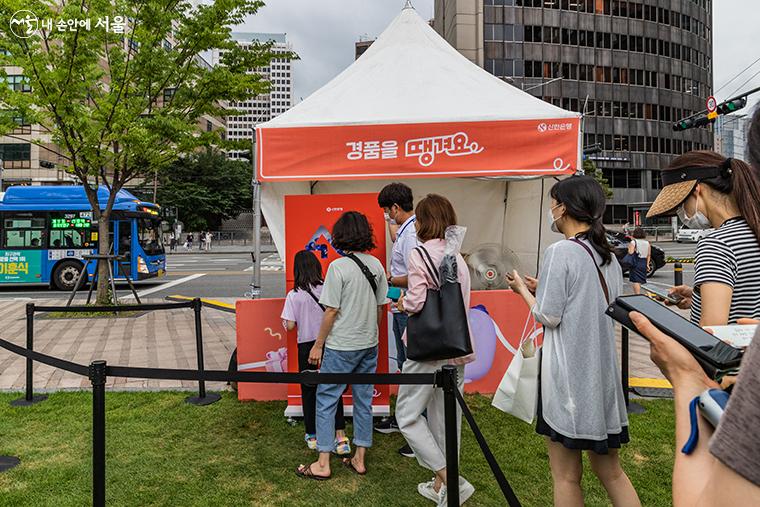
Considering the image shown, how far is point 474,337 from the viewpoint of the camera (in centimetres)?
502

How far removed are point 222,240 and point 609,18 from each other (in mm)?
47154

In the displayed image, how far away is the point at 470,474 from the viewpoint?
352 cm

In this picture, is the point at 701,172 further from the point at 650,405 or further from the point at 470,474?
the point at 650,405

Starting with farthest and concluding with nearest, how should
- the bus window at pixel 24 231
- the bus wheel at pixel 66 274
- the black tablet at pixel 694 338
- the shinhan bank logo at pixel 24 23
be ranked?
the bus wheel at pixel 66 274 < the bus window at pixel 24 231 < the shinhan bank logo at pixel 24 23 < the black tablet at pixel 694 338

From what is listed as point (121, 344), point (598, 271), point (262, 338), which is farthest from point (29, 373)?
point (598, 271)

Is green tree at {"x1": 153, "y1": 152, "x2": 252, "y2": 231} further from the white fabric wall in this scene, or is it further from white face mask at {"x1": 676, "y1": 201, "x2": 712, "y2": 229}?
white face mask at {"x1": 676, "y1": 201, "x2": 712, "y2": 229}

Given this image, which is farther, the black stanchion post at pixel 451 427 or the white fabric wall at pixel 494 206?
the white fabric wall at pixel 494 206

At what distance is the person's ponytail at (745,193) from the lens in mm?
2031

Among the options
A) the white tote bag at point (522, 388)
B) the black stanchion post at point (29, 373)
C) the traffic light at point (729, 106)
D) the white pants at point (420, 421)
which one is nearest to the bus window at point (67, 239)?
the black stanchion post at point (29, 373)

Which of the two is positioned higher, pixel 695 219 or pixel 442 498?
pixel 695 219

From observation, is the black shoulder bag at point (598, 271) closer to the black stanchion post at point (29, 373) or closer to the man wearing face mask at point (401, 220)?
the man wearing face mask at point (401, 220)

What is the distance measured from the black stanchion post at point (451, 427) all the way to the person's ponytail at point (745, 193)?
4.60ft

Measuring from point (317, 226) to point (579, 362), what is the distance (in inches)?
110

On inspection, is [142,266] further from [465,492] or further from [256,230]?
[465,492]
